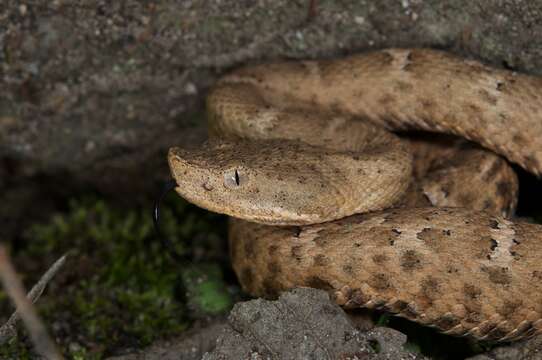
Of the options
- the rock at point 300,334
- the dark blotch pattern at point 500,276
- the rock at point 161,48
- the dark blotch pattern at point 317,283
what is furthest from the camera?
the rock at point 161,48

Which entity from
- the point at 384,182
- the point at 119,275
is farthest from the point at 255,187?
the point at 119,275

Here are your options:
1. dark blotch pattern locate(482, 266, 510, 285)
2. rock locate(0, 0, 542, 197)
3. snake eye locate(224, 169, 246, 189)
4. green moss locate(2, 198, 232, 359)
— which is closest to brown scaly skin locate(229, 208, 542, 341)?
→ dark blotch pattern locate(482, 266, 510, 285)

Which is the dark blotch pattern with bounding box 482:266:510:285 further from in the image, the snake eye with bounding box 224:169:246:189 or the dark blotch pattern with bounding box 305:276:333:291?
the snake eye with bounding box 224:169:246:189

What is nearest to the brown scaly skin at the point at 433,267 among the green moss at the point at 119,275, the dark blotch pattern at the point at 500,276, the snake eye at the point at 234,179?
the dark blotch pattern at the point at 500,276

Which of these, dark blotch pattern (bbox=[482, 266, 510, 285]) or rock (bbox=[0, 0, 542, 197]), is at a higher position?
rock (bbox=[0, 0, 542, 197])

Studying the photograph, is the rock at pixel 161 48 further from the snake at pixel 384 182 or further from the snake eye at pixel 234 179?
the snake eye at pixel 234 179

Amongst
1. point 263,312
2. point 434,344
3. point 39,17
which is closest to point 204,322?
point 263,312

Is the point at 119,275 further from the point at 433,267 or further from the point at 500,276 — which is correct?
the point at 500,276
